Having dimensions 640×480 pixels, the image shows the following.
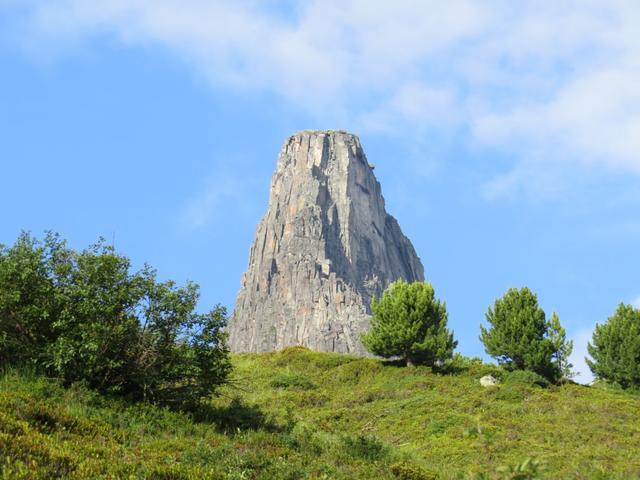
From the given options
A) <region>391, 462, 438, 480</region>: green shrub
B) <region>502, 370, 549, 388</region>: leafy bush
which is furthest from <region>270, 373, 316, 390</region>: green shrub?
<region>391, 462, 438, 480</region>: green shrub

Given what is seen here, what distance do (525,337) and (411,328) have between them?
22.1 feet

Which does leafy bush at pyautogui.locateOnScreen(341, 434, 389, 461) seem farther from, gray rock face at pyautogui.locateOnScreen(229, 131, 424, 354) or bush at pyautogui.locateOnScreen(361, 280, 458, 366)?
gray rock face at pyautogui.locateOnScreen(229, 131, 424, 354)

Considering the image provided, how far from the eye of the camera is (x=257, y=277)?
17750 cm

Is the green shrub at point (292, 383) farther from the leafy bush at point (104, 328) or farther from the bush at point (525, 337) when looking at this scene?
the leafy bush at point (104, 328)

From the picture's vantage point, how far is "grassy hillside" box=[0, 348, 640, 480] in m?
9.82

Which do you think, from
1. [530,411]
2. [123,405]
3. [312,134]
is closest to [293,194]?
[312,134]

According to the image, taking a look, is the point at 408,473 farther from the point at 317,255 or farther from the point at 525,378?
the point at 317,255

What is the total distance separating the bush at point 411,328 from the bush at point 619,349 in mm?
9950

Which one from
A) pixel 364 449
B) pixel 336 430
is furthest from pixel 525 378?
pixel 364 449

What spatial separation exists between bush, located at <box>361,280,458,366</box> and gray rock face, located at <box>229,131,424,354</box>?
113 metres

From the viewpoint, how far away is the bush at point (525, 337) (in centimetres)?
3700

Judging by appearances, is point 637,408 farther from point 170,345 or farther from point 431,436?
point 170,345

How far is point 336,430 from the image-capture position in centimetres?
2264

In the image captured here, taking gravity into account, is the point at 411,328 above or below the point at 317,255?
below
